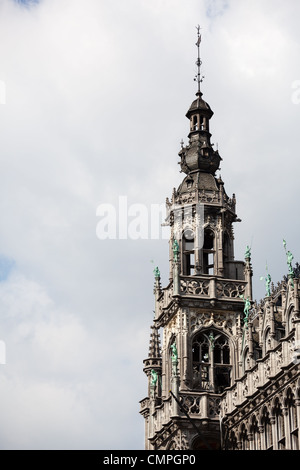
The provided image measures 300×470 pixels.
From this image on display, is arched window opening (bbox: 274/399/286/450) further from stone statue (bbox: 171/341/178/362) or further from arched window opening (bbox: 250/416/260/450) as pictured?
stone statue (bbox: 171/341/178/362)

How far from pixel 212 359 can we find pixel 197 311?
10.5 feet

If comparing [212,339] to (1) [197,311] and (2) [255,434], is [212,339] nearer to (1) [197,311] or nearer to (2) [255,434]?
(1) [197,311]

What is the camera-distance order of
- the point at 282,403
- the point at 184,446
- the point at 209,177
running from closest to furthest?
the point at 282,403, the point at 184,446, the point at 209,177

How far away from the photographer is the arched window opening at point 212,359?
7362cm

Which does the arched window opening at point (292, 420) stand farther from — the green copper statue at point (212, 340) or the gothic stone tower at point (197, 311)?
the green copper statue at point (212, 340)

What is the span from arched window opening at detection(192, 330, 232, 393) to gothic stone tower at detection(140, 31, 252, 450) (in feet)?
0.20

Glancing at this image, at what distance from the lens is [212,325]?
74.8 m

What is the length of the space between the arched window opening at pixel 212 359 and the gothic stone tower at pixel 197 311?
2.4 inches

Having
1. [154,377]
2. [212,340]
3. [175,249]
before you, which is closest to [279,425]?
[212,340]

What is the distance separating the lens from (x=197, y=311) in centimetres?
7494

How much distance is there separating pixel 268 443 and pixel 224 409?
6520mm
